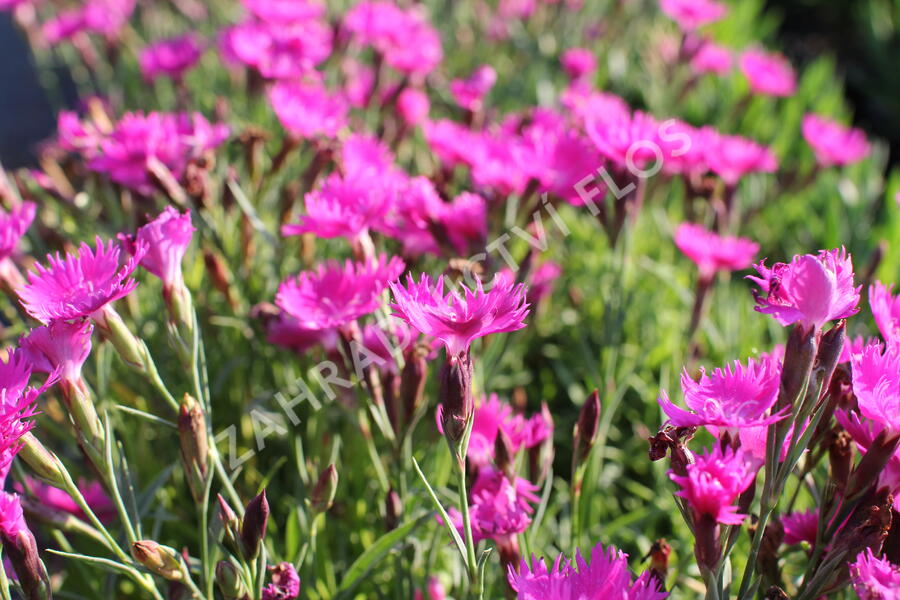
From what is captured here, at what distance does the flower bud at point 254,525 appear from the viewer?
0.84m

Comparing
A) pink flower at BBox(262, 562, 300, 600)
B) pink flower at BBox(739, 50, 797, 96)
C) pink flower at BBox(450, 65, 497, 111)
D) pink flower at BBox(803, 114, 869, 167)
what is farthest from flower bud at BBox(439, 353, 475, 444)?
pink flower at BBox(739, 50, 797, 96)

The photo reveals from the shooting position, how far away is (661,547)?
92 centimetres

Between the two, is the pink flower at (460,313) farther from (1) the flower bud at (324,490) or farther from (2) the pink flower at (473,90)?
(2) the pink flower at (473,90)

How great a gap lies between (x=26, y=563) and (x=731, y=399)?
2.31 feet

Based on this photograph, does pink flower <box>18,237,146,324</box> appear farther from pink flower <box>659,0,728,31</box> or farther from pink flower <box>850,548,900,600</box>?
pink flower <box>659,0,728,31</box>

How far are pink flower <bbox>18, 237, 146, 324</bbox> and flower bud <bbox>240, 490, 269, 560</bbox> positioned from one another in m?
0.26

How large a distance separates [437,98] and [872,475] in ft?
6.74

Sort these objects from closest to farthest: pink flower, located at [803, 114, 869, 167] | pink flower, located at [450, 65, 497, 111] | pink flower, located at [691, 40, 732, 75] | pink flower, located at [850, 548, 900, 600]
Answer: pink flower, located at [850, 548, 900, 600] → pink flower, located at [450, 65, 497, 111] → pink flower, located at [803, 114, 869, 167] → pink flower, located at [691, 40, 732, 75]

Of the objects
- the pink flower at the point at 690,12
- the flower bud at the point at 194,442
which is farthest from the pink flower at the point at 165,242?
the pink flower at the point at 690,12

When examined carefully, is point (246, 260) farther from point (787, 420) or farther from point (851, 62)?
point (851, 62)

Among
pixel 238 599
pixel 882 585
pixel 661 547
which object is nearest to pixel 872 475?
pixel 882 585

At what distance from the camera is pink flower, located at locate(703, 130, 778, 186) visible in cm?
171

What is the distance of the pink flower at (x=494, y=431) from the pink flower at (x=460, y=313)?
0.86 feet

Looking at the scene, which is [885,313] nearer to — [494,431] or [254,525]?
[494,431]
